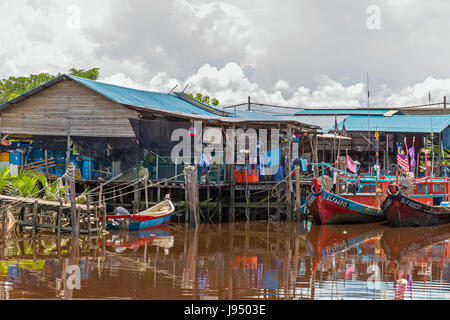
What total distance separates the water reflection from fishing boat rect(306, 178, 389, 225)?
3.03ft

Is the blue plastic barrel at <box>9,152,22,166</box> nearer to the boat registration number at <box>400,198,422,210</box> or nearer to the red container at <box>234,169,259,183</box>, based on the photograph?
the red container at <box>234,169,259,183</box>

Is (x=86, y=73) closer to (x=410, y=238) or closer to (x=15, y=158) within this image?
(x=15, y=158)

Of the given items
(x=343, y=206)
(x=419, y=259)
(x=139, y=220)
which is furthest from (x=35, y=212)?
(x=419, y=259)

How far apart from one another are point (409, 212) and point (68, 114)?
13.3 meters

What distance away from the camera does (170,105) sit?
25.6 metres

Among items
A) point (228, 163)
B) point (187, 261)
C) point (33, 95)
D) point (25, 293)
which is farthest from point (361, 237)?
point (33, 95)

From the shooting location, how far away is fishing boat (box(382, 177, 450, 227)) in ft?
70.1

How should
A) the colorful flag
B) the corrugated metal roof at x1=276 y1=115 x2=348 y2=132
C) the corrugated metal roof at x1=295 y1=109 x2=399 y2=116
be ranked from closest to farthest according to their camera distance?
the colorful flag
the corrugated metal roof at x1=276 y1=115 x2=348 y2=132
the corrugated metal roof at x1=295 y1=109 x2=399 y2=116

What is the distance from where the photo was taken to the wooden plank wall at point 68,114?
73.2 feet

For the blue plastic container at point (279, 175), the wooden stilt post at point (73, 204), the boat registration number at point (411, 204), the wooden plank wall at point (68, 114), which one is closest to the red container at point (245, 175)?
the blue plastic container at point (279, 175)

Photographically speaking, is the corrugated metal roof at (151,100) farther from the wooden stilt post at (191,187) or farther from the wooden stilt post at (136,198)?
the wooden stilt post at (136,198)

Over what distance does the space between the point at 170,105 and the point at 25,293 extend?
15567 millimetres

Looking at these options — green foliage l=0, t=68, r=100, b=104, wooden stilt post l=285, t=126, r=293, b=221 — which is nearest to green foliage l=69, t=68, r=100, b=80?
green foliage l=0, t=68, r=100, b=104

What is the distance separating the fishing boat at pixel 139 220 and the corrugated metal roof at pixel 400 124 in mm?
13765
